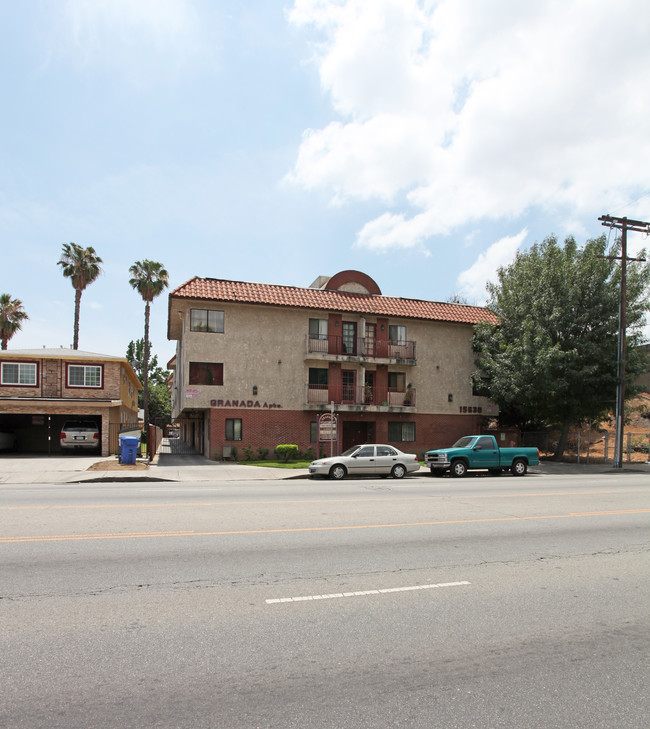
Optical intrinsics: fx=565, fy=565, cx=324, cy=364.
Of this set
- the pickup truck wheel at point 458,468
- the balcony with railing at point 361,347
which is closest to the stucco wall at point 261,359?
the balcony with railing at point 361,347

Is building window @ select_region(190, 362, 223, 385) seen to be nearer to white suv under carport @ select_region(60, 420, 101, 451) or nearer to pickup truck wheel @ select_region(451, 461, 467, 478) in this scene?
white suv under carport @ select_region(60, 420, 101, 451)

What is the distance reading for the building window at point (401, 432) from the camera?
105ft

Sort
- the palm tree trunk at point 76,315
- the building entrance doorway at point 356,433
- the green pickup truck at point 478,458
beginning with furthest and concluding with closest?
the palm tree trunk at point 76,315 < the building entrance doorway at point 356,433 < the green pickup truck at point 478,458

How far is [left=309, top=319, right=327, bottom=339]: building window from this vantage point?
99.3 ft

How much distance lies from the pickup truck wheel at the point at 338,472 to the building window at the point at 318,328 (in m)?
10.8

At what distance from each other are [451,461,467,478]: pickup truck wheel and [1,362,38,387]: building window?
66.4ft

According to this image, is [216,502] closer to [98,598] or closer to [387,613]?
[98,598]

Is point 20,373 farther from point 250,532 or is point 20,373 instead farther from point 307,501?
point 250,532

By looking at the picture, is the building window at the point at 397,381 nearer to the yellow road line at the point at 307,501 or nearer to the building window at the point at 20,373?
the yellow road line at the point at 307,501

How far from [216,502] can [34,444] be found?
91.9ft

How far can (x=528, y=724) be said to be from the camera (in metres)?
3.38

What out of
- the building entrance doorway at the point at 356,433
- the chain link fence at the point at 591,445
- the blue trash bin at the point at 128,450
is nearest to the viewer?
the blue trash bin at the point at 128,450

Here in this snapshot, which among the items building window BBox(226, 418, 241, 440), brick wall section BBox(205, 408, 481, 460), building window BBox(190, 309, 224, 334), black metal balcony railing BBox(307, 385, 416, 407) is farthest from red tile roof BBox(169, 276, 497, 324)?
building window BBox(226, 418, 241, 440)

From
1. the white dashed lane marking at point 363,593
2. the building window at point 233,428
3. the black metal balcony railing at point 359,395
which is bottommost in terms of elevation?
the white dashed lane marking at point 363,593
